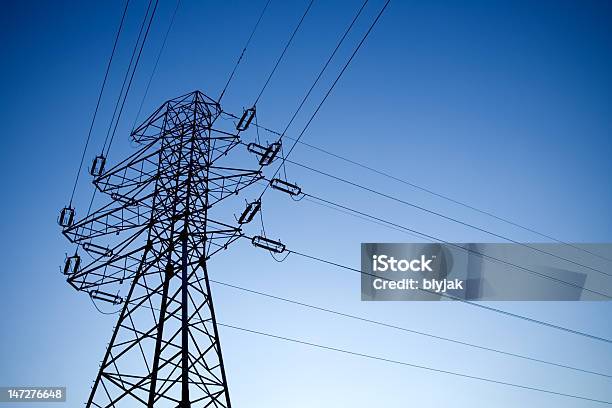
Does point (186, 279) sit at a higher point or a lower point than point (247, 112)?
lower

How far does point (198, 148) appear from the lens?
42.6 feet

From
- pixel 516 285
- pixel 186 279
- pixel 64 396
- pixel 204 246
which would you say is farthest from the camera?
pixel 516 285

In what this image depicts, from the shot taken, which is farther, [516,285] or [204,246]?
[516,285]

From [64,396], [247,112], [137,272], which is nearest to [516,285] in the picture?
[247,112]

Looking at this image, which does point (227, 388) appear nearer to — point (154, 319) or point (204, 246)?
point (154, 319)

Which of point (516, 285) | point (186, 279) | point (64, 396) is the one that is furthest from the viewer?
point (516, 285)

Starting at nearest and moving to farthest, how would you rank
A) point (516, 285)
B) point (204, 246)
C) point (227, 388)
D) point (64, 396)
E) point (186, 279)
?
point (227, 388)
point (186, 279)
point (204, 246)
point (64, 396)
point (516, 285)

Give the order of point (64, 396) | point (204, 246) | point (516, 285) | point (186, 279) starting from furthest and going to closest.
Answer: point (516, 285)
point (64, 396)
point (204, 246)
point (186, 279)

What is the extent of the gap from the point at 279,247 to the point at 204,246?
180cm

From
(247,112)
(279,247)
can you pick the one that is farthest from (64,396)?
(247,112)

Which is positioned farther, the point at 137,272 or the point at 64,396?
the point at 64,396

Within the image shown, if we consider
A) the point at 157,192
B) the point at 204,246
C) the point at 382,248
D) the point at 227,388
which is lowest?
the point at 227,388

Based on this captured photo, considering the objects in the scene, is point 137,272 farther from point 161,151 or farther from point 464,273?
point 464,273

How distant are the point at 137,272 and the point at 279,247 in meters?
3.33
